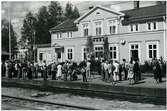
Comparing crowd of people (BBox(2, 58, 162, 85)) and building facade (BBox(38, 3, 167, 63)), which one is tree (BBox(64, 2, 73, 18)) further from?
crowd of people (BBox(2, 58, 162, 85))

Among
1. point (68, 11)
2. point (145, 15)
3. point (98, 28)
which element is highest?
point (68, 11)

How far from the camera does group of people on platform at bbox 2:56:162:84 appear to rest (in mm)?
19172

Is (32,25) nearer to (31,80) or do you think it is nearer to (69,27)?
(69,27)

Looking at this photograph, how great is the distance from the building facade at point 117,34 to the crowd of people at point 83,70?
→ 7574 mm

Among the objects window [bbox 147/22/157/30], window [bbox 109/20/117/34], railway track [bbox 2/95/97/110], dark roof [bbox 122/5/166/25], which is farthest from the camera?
window [bbox 109/20/117/34]

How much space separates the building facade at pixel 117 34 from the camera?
31.4 meters

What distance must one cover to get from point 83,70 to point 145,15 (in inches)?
589

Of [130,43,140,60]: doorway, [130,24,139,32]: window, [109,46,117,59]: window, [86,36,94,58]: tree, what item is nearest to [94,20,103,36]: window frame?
[86,36,94,58]: tree

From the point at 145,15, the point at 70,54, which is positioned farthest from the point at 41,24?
the point at 145,15

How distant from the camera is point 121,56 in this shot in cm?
3428

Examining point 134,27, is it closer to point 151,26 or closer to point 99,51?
point 151,26

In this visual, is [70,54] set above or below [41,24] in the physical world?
below

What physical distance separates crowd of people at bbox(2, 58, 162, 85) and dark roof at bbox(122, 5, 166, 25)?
9248 mm

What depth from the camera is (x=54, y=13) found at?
67.6 meters
